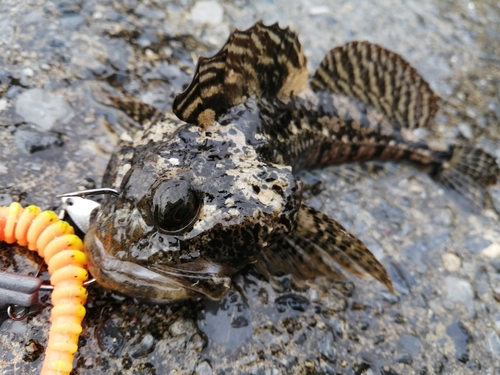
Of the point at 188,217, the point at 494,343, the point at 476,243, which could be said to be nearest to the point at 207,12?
the point at 188,217

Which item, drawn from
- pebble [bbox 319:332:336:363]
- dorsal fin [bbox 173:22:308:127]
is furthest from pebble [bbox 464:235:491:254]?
dorsal fin [bbox 173:22:308:127]

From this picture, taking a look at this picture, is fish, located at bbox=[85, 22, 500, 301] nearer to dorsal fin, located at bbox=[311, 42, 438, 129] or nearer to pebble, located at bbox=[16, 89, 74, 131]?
dorsal fin, located at bbox=[311, 42, 438, 129]

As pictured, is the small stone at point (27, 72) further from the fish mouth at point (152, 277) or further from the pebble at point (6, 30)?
the fish mouth at point (152, 277)

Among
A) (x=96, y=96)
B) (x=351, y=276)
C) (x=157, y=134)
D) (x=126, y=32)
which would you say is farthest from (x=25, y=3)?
(x=351, y=276)

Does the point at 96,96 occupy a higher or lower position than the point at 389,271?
higher

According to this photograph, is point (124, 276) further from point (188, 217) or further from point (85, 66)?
point (85, 66)

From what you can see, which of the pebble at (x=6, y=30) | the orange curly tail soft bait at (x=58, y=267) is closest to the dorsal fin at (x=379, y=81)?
the orange curly tail soft bait at (x=58, y=267)

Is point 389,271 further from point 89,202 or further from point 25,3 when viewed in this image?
point 25,3
